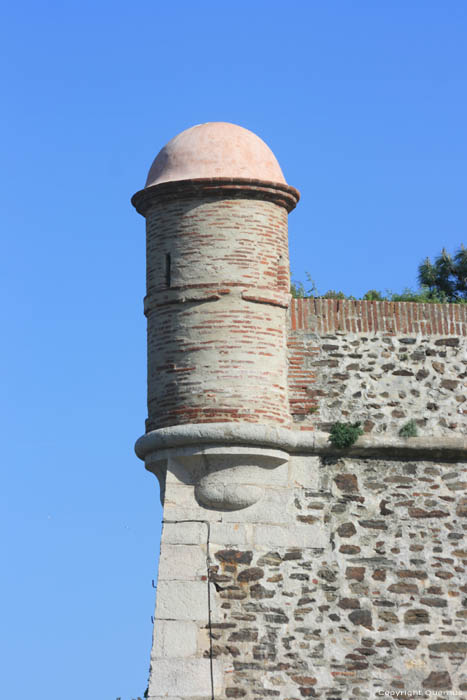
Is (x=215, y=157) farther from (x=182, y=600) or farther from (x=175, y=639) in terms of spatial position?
(x=175, y=639)

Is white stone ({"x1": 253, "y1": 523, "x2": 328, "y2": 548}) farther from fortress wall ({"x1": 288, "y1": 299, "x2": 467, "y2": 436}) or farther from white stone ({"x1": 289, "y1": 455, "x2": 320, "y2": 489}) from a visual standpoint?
fortress wall ({"x1": 288, "y1": 299, "x2": 467, "y2": 436})

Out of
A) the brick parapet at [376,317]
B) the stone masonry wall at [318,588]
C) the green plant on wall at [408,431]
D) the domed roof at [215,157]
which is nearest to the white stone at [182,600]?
the stone masonry wall at [318,588]

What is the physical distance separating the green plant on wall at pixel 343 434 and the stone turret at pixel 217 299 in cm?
50

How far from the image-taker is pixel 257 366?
12.7m

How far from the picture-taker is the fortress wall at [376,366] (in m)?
13.2

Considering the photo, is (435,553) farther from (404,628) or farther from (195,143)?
(195,143)

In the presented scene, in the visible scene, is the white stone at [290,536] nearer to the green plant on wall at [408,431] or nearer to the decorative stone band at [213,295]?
the green plant on wall at [408,431]

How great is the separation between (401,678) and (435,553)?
130cm

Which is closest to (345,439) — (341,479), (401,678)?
(341,479)

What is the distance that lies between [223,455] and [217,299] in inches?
61.3

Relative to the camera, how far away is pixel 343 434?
12.9 meters

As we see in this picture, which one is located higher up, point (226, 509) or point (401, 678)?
point (226, 509)

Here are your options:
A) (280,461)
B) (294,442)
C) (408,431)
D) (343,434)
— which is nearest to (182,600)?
(280,461)

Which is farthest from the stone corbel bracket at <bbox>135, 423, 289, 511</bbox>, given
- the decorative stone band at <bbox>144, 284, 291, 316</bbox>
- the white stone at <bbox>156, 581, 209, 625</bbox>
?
the decorative stone band at <bbox>144, 284, 291, 316</bbox>
